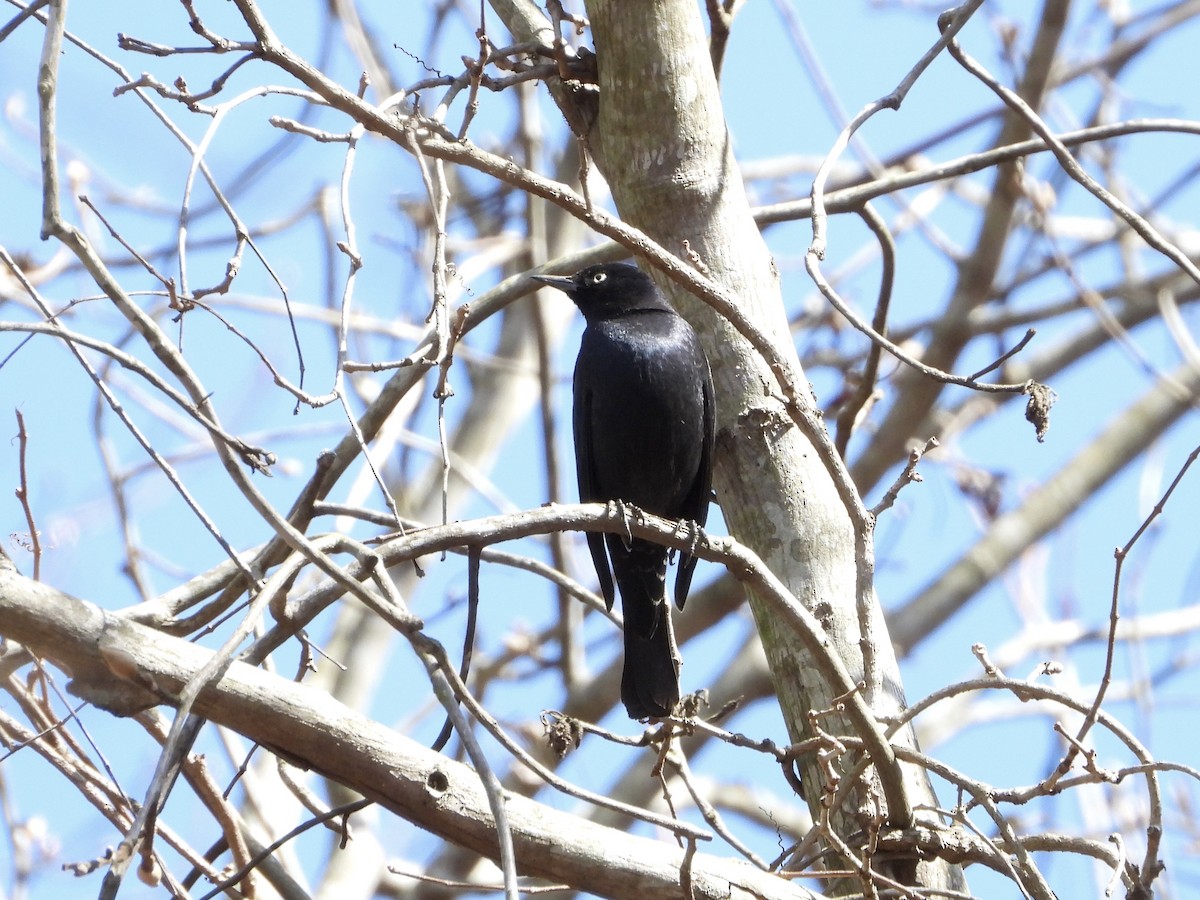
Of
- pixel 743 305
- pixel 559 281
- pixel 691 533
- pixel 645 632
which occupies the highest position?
pixel 559 281

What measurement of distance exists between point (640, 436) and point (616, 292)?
0.61 metres

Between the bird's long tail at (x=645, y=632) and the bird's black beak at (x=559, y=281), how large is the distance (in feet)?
2.76

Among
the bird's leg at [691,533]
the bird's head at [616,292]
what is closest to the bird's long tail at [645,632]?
the bird's leg at [691,533]

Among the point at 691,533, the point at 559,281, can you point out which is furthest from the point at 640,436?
the point at 691,533

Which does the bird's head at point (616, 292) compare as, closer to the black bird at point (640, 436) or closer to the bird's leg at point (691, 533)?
the black bird at point (640, 436)

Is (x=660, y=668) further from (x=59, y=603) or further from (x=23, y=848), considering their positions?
(x=59, y=603)

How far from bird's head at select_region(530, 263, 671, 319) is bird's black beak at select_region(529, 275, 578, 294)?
92 mm

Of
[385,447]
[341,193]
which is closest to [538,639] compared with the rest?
[385,447]

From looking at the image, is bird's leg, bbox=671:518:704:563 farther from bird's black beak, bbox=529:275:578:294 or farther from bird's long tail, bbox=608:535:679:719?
bird's black beak, bbox=529:275:578:294

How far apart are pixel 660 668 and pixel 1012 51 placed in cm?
420

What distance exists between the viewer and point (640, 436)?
172 inches

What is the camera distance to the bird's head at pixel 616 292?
465 centimetres

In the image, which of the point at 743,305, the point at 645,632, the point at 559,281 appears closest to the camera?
the point at 743,305

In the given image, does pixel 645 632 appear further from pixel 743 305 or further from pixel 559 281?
pixel 743 305
